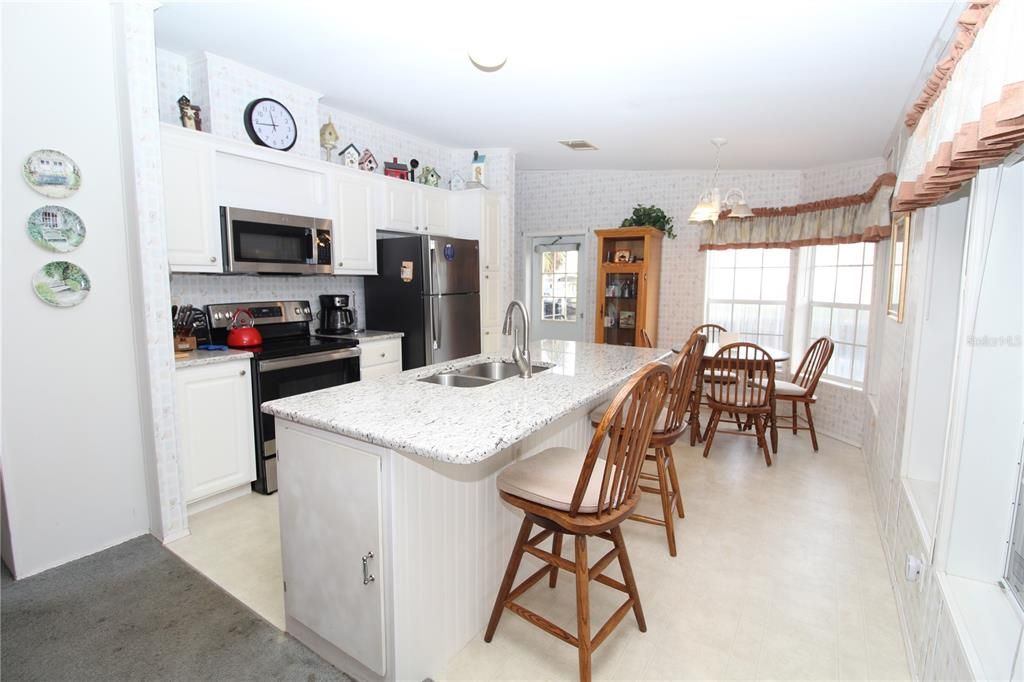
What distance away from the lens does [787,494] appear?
308 centimetres

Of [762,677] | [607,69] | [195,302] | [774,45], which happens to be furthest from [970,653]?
[195,302]

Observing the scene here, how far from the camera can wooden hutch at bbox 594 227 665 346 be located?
4922mm

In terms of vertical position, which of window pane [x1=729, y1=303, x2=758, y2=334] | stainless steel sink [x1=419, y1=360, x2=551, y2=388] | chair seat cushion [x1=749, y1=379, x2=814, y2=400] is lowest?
chair seat cushion [x1=749, y1=379, x2=814, y2=400]

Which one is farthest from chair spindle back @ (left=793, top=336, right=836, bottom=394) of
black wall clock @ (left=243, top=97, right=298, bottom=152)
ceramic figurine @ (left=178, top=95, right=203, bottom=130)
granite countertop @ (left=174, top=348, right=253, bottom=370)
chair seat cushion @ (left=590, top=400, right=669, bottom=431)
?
ceramic figurine @ (left=178, top=95, right=203, bottom=130)

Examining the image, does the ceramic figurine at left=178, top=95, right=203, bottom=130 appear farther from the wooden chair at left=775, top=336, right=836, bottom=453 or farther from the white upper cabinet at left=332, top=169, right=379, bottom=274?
the wooden chair at left=775, top=336, right=836, bottom=453

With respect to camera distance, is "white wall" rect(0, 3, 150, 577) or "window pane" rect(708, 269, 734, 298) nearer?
"white wall" rect(0, 3, 150, 577)

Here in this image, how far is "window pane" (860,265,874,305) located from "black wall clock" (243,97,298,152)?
14.9 feet

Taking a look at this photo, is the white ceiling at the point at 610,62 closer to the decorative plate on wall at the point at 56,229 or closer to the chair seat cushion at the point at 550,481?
the decorative plate on wall at the point at 56,229

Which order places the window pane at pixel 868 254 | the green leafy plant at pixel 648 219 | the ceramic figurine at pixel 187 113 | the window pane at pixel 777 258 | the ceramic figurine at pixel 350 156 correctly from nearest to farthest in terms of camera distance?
the ceramic figurine at pixel 187 113, the ceramic figurine at pixel 350 156, the window pane at pixel 868 254, the window pane at pixel 777 258, the green leafy plant at pixel 648 219

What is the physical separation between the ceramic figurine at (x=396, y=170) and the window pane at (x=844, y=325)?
12.7ft

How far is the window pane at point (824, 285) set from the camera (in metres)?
4.39

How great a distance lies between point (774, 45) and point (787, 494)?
2503mm

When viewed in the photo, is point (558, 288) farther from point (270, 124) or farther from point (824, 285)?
point (270, 124)

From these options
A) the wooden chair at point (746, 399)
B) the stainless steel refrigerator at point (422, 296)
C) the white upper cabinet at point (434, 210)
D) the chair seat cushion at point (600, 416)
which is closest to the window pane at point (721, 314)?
the wooden chair at point (746, 399)
